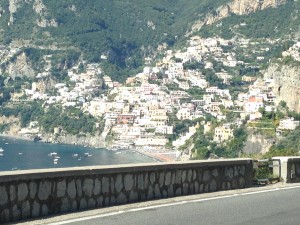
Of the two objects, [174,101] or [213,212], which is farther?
[174,101]

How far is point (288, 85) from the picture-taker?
10925cm

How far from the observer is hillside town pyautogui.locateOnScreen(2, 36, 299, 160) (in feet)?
436

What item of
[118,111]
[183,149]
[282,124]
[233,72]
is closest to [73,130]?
[118,111]

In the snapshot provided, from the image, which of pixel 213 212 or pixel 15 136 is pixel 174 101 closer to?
pixel 15 136

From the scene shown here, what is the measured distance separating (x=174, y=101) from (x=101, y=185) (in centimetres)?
15513

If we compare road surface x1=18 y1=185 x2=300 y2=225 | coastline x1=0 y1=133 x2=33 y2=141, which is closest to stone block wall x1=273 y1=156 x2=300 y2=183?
road surface x1=18 y1=185 x2=300 y2=225

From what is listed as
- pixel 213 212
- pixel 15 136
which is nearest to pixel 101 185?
Answer: pixel 213 212

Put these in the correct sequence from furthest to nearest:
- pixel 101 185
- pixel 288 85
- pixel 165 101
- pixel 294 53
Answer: pixel 165 101 → pixel 294 53 → pixel 288 85 → pixel 101 185

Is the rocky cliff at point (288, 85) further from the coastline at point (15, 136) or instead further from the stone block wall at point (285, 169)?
the stone block wall at point (285, 169)

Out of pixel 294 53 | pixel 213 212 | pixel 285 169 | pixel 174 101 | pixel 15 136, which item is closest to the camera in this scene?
pixel 213 212

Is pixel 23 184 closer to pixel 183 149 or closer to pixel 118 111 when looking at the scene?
pixel 183 149

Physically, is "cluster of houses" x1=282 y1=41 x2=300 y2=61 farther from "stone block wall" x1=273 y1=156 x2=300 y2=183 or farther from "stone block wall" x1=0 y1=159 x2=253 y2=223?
"stone block wall" x1=0 y1=159 x2=253 y2=223

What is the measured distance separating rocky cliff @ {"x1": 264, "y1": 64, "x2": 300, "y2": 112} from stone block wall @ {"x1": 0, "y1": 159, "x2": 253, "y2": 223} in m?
93.1

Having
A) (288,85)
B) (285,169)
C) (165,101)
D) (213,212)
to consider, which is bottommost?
(213,212)
